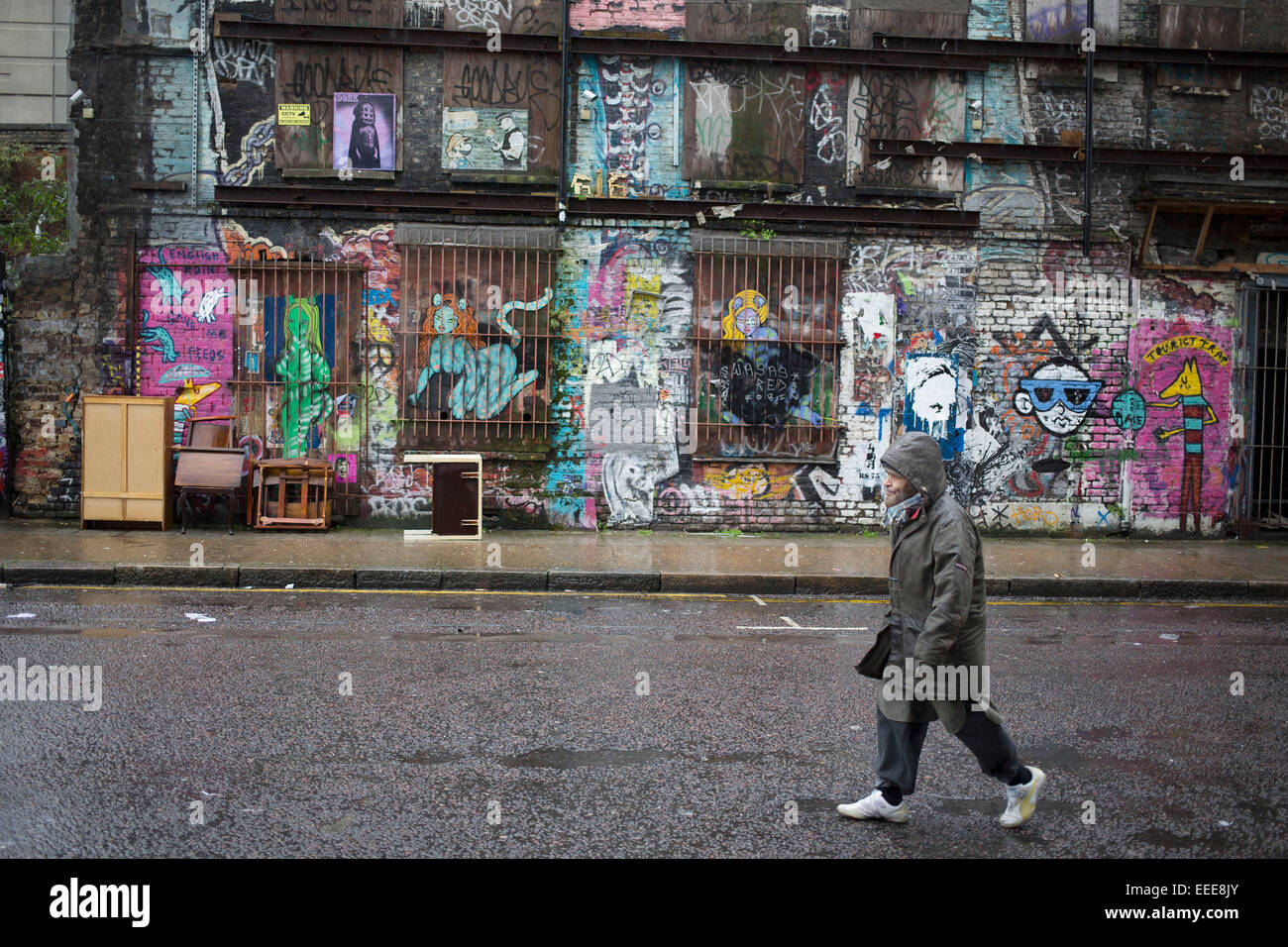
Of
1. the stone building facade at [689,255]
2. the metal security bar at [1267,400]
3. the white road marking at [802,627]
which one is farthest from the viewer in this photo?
the metal security bar at [1267,400]

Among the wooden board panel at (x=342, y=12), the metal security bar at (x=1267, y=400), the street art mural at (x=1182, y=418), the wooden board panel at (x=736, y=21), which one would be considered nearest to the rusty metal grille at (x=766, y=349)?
the wooden board panel at (x=736, y=21)

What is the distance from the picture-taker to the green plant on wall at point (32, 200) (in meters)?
15.1

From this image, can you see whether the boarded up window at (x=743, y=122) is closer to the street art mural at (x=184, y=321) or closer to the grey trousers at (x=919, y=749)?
the street art mural at (x=184, y=321)

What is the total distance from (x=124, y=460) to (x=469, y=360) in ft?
13.7

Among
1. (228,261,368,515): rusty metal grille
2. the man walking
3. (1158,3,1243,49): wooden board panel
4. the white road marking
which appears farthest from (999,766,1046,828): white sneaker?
(1158,3,1243,49): wooden board panel

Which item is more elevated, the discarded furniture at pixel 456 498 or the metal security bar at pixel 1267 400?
the metal security bar at pixel 1267 400

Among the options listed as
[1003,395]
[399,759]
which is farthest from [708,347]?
[399,759]

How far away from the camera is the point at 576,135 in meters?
14.4

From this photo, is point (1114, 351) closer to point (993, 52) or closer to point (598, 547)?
point (993, 52)

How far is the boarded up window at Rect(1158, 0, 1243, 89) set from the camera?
14.9 m

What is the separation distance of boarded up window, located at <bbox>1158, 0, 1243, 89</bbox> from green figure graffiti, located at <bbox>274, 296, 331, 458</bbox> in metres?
11.4

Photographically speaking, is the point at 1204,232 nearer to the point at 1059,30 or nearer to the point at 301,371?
the point at 1059,30

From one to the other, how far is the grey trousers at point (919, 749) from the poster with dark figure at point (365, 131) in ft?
37.4

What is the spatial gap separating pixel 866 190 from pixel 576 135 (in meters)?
3.76
